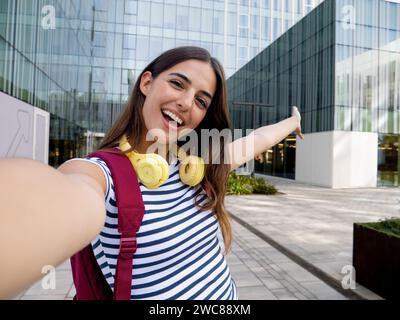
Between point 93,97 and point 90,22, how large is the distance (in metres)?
6.71

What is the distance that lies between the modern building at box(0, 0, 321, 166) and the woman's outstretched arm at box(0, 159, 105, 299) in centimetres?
1080

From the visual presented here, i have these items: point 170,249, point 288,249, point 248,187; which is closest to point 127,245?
point 170,249

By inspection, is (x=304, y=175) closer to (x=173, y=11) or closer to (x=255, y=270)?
(x=255, y=270)

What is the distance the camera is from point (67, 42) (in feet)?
63.4

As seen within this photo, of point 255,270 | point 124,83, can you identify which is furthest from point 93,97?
point 255,270

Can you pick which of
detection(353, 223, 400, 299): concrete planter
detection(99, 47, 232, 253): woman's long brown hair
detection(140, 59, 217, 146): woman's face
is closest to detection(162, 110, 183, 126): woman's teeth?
detection(140, 59, 217, 146): woman's face

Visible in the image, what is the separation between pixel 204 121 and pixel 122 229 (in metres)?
0.84

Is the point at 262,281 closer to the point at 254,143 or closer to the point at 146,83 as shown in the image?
the point at 254,143

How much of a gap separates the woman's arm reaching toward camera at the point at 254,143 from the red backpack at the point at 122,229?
79 cm

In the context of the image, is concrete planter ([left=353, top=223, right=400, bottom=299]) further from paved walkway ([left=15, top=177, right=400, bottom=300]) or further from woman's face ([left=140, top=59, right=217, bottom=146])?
woman's face ([left=140, top=59, right=217, bottom=146])

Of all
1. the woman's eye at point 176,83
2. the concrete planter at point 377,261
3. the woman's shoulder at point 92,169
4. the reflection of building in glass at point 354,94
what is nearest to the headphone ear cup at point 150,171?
the woman's shoulder at point 92,169

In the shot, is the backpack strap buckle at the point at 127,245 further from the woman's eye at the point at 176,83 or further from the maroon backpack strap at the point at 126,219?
the woman's eye at the point at 176,83

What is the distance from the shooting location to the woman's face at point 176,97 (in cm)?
127

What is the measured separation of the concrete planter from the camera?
141 inches
